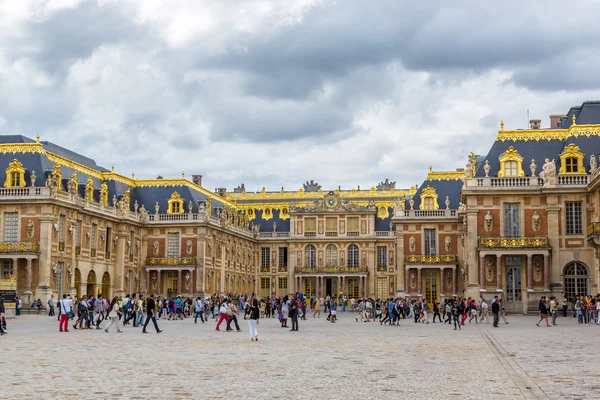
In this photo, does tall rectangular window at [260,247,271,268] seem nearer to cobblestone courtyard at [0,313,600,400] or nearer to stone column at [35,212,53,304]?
stone column at [35,212,53,304]

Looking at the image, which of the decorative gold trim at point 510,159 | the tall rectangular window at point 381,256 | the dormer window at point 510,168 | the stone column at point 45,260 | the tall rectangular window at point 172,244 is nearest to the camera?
the decorative gold trim at point 510,159

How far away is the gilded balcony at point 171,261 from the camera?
222 ft

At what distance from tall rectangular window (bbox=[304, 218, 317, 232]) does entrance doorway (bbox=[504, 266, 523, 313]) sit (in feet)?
132

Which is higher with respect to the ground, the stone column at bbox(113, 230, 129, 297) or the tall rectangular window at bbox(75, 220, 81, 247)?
the tall rectangular window at bbox(75, 220, 81, 247)

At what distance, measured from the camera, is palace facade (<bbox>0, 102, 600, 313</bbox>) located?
48312 mm

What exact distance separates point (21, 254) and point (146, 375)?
3958 centimetres

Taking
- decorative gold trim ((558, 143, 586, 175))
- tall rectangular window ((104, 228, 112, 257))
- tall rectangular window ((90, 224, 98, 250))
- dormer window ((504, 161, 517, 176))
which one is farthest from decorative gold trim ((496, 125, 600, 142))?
tall rectangular window ((104, 228, 112, 257))

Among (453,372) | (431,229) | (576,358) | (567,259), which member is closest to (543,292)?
(567,259)

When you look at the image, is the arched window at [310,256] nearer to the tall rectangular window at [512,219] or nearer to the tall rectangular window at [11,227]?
the tall rectangular window at [11,227]

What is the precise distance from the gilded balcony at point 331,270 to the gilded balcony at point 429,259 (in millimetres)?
20062

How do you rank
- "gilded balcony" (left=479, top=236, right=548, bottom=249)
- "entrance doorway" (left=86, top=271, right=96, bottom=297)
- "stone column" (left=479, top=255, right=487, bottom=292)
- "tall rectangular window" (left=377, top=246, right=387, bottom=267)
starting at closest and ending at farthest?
"gilded balcony" (left=479, top=236, right=548, bottom=249) < "stone column" (left=479, top=255, right=487, bottom=292) < "entrance doorway" (left=86, top=271, right=96, bottom=297) < "tall rectangular window" (left=377, top=246, right=387, bottom=267)

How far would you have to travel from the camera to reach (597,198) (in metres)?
45.5

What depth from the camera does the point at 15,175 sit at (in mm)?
53312

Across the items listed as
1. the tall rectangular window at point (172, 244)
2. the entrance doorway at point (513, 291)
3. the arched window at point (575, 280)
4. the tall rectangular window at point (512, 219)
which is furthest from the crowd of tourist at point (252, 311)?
the tall rectangular window at point (172, 244)
